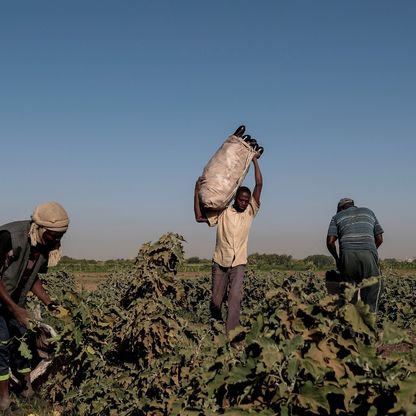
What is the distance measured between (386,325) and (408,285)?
10.5 meters

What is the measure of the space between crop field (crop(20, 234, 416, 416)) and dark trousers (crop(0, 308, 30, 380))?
0.25m

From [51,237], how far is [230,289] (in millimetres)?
2486

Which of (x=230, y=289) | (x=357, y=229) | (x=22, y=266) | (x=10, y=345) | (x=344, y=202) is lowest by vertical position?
(x=10, y=345)

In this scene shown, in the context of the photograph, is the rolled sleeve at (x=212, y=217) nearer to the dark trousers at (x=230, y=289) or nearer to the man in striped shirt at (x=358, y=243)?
the dark trousers at (x=230, y=289)

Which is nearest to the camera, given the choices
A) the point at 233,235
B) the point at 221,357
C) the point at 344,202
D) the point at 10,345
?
the point at 221,357

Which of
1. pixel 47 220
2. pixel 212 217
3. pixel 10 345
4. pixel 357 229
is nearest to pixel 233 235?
pixel 212 217

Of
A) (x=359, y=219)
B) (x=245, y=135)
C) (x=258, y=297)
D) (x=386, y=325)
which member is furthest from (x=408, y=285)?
(x=386, y=325)

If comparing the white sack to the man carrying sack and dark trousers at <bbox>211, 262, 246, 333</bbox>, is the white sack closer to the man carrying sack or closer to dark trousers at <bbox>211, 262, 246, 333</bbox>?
the man carrying sack

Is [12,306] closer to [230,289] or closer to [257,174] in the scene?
Answer: [230,289]

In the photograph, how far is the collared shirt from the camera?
628cm

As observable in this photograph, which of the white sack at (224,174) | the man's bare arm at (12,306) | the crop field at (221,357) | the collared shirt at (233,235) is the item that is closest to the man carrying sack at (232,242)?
the collared shirt at (233,235)

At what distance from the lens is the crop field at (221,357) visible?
2211 mm

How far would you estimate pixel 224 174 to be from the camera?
6.28 metres

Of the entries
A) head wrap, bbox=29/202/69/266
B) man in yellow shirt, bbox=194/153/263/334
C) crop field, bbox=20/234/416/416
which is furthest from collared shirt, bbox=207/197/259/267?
head wrap, bbox=29/202/69/266
